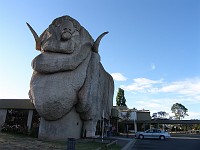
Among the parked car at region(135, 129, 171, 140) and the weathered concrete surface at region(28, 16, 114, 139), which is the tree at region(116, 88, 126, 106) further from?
the weathered concrete surface at region(28, 16, 114, 139)

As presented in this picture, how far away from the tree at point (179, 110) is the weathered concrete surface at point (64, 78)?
9042 centimetres

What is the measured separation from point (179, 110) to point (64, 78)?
95.9 m

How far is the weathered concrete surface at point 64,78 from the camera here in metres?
18.1

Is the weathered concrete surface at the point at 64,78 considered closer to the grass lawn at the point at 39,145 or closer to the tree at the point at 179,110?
the grass lawn at the point at 39,145

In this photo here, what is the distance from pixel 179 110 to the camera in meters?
106

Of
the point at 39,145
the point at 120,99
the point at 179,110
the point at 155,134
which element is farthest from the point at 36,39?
the point at 179,110

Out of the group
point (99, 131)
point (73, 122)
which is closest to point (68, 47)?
point (73, 122)

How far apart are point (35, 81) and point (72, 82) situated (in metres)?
2.94

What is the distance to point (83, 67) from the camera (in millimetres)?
19984

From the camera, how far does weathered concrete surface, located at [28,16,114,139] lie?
1812 cm

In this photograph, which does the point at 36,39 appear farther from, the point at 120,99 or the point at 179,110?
the point at 179,110

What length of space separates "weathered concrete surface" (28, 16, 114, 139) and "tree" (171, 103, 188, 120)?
297ft

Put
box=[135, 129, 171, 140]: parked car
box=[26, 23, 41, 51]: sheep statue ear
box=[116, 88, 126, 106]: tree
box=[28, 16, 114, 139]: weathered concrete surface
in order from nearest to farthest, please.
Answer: box=[28, 16, 114, 139]: weathered concrete surface, box=[26, 23, 41, 51]: sheep statue ear, box=[135, 129, 171, 140]: parked car, box=[116, 88, 126, 106]: tree

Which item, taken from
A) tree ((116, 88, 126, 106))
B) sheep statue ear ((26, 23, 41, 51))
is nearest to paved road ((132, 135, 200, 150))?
sheep statue ear ((26, 23, 41, 51))
